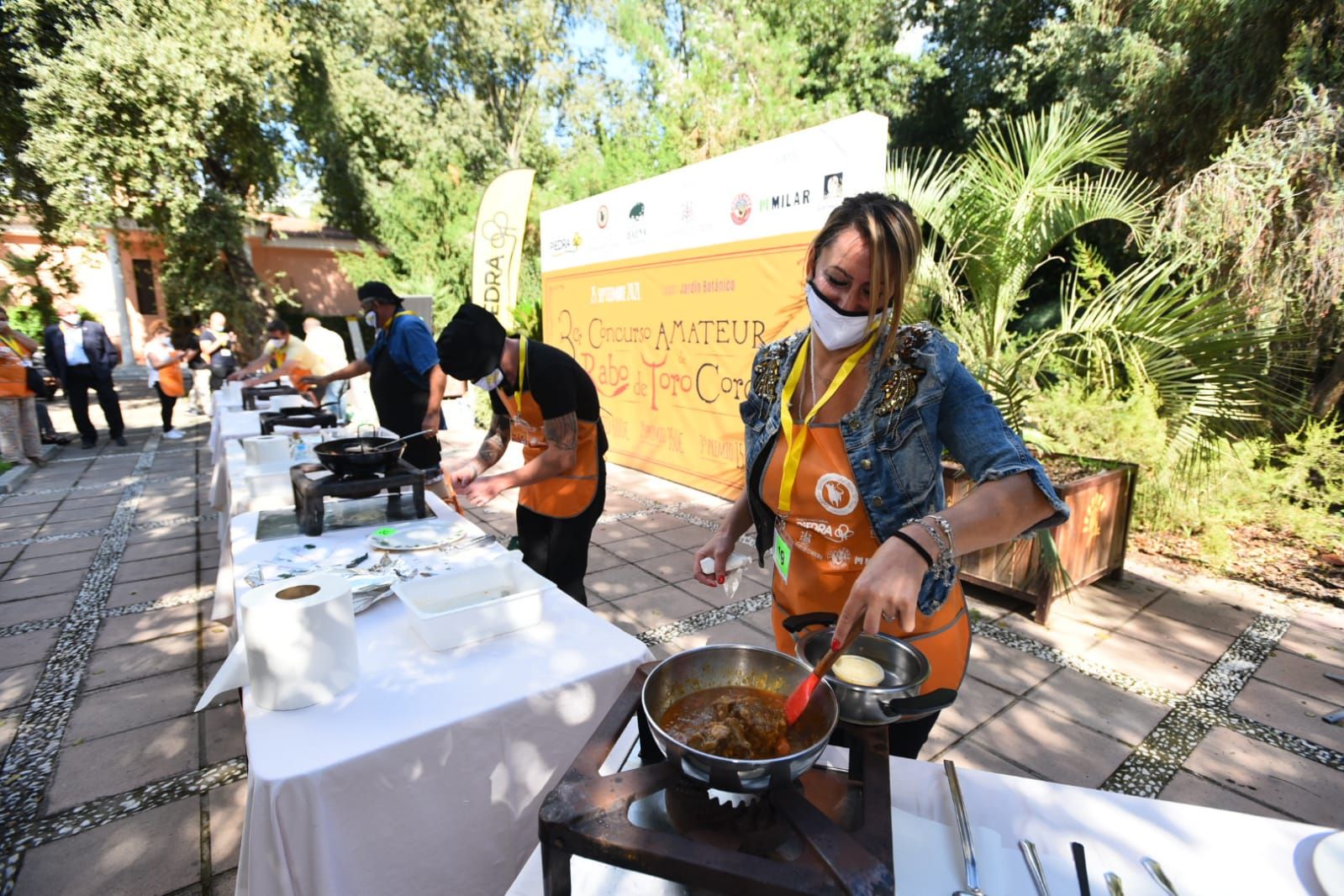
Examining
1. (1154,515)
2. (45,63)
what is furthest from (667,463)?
(45,63)

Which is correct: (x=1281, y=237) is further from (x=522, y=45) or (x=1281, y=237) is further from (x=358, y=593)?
(x=522, y=45)

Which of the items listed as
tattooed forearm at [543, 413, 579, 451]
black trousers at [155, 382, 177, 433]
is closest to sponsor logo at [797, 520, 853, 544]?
tattooed forearm at [543, 413, 579, 451]

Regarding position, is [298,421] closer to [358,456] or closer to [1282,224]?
[358,456]

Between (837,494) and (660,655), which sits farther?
(660,655)

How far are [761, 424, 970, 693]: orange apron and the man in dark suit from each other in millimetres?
10755

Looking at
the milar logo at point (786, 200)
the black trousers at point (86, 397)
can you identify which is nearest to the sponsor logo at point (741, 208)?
the milar logo at point (786, 200)

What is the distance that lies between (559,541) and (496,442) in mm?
576

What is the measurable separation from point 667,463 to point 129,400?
1326cm

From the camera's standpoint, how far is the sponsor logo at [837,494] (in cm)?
143

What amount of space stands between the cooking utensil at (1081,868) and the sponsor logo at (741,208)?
5.41 metres

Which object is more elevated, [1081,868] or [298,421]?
[298,421]

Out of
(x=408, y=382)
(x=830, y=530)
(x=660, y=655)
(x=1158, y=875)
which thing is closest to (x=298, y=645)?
(x=830, y=530)

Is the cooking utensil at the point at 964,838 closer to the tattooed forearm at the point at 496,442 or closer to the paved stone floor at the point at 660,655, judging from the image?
the paved stone floor at the point at 660,655

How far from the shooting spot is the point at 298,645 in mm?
1383
